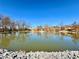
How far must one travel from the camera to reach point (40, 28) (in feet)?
310

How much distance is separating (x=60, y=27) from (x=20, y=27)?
90.6ft

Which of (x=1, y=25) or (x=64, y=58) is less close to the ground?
(x=1, y=25)

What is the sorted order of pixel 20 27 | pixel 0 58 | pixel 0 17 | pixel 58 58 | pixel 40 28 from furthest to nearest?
1. pixel 40 28
2. pixel 20 27
3. pixel 0 17
4. pixel 58 58
5. pixel 0 58

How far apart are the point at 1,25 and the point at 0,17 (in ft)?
10.4

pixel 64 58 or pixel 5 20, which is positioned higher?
pixel 5 20

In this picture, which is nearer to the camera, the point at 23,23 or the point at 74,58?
the point at 74,58

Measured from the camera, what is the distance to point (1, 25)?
52.1 metres

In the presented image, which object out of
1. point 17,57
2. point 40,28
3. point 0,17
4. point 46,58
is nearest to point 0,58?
point 17,57

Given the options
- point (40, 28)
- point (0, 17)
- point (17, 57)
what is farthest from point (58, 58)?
point (40, 28)

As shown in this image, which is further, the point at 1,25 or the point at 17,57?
the point at 1,25

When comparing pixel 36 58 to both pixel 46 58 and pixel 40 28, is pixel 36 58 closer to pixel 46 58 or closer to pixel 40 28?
pixel 46 58

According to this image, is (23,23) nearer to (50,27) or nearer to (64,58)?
(50,27)

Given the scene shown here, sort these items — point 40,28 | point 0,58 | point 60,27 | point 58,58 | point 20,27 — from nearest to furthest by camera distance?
point 0,58, point 58,58, point 20,27, point 60,27, point 40,28

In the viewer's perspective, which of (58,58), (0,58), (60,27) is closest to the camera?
(0,58)
